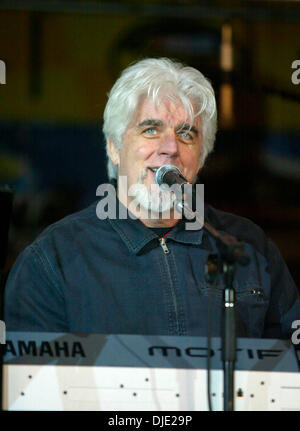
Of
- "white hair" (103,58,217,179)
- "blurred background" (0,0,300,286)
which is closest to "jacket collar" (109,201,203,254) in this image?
"white hair" (103,58,217,179)

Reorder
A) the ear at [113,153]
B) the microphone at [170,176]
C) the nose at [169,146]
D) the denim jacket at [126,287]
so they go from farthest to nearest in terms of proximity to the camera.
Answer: the ear at [113,153], the nose at [169,146], the denim jacket at [126,287], the microphone at [170,176]

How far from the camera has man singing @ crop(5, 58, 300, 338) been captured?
1.87 meters

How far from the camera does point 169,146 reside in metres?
1.98

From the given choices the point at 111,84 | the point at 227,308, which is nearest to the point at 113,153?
the point at 111,84

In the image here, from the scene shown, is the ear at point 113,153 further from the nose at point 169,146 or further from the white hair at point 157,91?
the nose at point 169,146

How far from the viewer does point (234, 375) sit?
5.23 ft

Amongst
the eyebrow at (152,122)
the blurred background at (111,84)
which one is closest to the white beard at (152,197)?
the eyebrow at (152,122)

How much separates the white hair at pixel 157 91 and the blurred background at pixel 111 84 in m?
0.40

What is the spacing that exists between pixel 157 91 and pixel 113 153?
0.29 meters

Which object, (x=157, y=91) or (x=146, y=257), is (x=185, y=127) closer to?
(x=157, y=91)

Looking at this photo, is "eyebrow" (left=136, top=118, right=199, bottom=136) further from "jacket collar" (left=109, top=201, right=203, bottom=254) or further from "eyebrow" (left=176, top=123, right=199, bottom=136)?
"jacket collar" (left=109, top=201, right=203, bottom=254)

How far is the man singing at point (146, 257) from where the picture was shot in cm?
187

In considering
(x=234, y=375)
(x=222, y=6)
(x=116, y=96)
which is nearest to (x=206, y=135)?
A: (x=116, y=96)

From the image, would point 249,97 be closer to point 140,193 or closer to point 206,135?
point 206,135
